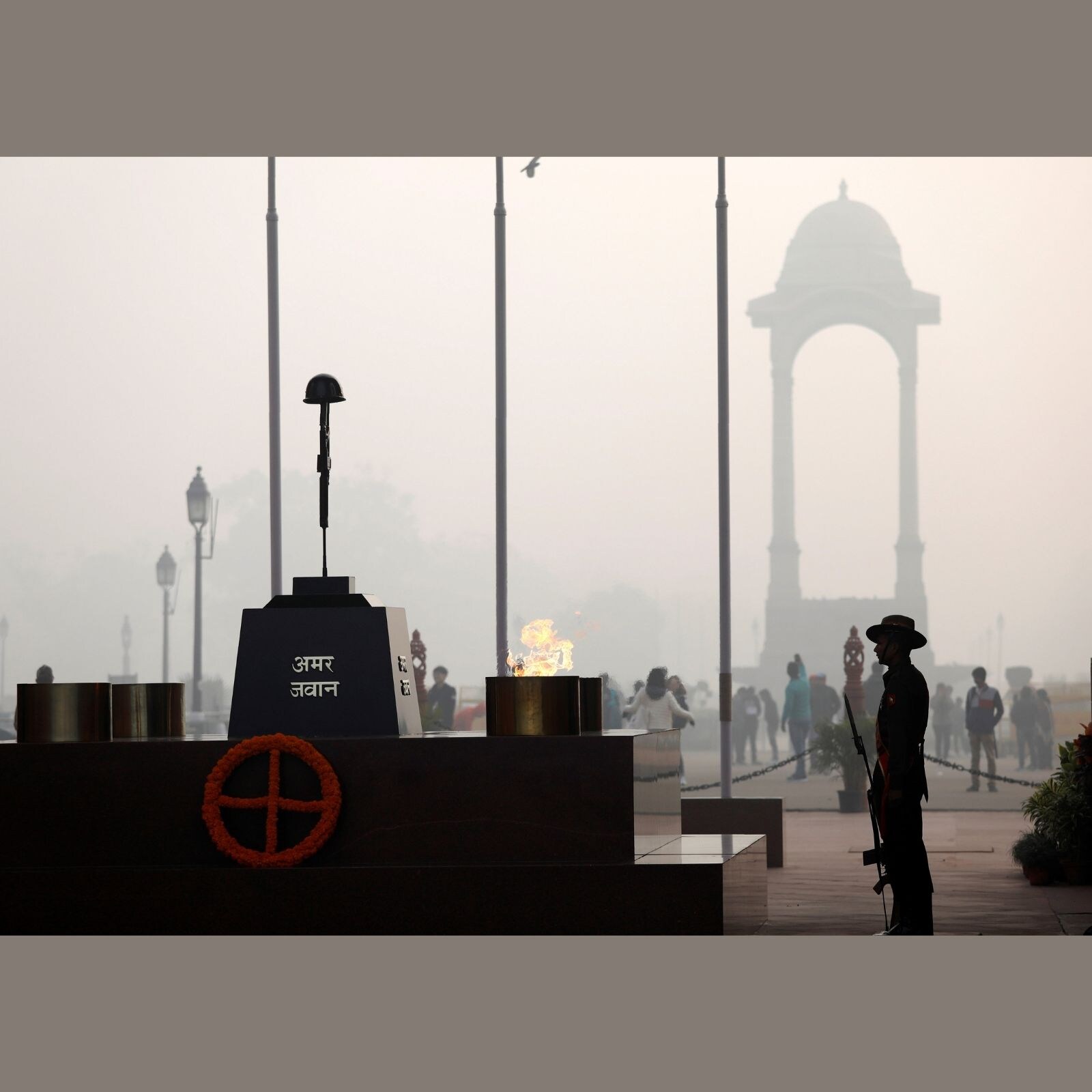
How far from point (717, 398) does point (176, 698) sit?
10.5 meters

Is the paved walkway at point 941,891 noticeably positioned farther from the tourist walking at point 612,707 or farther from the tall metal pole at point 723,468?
the tourist walking at point 612,707

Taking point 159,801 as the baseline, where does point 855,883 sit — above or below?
below

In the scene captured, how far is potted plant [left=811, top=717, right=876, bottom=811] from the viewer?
1725 centimetres

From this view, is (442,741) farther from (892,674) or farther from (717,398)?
Answer: (717,398)

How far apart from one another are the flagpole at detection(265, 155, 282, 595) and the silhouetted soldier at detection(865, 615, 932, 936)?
10.6m

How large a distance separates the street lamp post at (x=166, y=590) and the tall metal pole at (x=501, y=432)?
5.62m

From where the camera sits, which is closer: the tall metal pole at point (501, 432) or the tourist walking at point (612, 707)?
the tall metal pole at point (501, 432)

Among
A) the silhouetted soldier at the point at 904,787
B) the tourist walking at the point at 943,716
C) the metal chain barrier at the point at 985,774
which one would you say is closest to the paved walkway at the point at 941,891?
the silhouetted soldier at the point at 904,787

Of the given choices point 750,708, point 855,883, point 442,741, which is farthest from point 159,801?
point 750,708

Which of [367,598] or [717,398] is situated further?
[717,398]

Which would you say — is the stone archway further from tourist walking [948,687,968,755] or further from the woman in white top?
the woman in white top

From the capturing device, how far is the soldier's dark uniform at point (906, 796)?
342 inches

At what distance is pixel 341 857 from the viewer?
8.43 meters

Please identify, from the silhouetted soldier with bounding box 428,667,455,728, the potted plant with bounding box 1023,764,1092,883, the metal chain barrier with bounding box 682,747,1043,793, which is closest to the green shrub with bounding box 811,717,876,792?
the metal chain barrier with bounding box 682,747,1043,793
